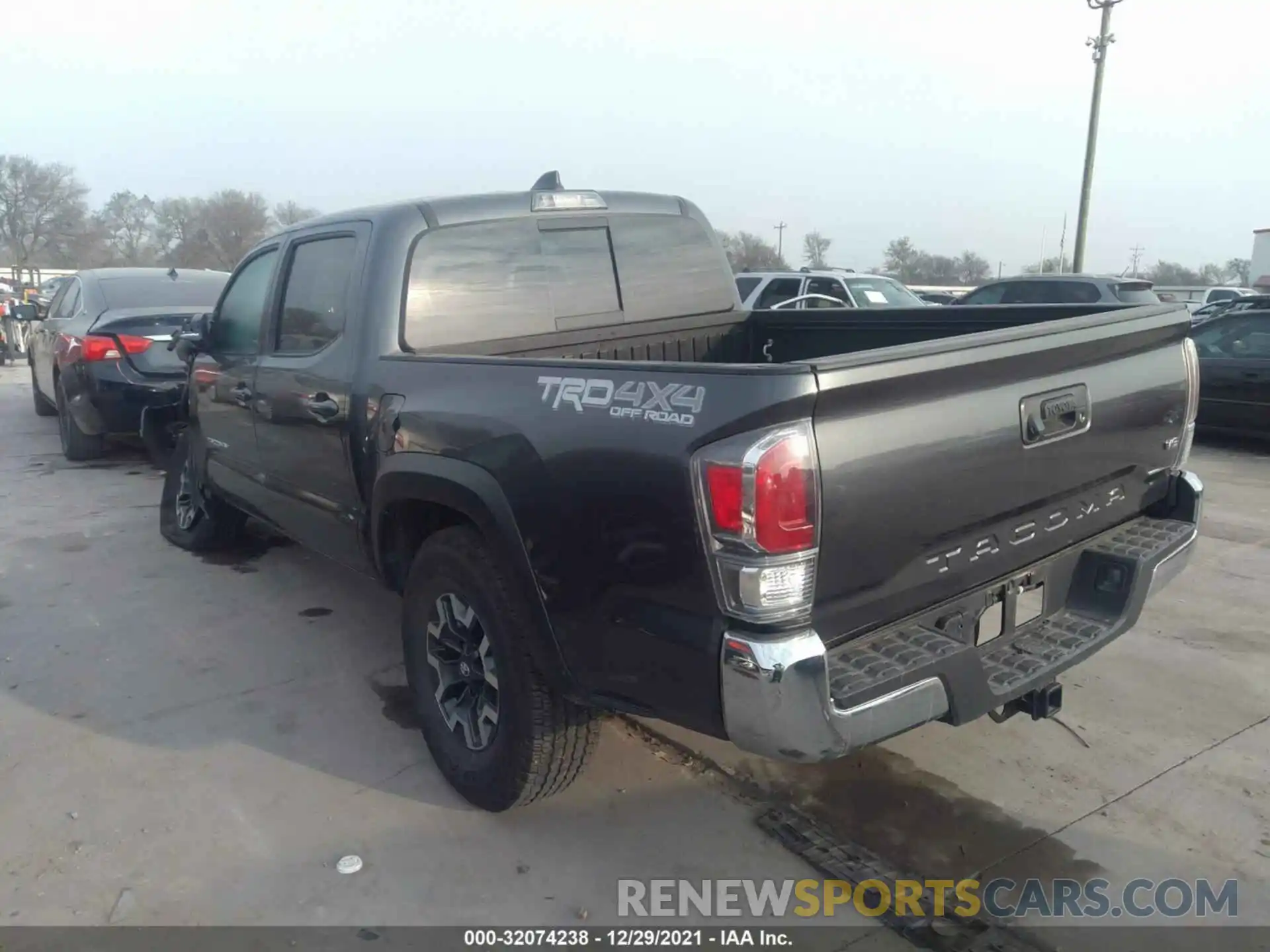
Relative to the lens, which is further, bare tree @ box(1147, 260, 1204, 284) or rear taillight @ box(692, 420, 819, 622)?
bare tree @ box(1147, 260, 1204, 284)

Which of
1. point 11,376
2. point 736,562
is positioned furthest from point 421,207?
point 11,376

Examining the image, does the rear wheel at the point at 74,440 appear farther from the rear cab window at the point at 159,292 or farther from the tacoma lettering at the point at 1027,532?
the tacoma lettering at the point at 1027,532

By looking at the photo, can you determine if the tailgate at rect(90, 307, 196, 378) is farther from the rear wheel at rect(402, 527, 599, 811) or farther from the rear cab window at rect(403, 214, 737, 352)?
the rear wheel at rect(402, 527, 599, 811)

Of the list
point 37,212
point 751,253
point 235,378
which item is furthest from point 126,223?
point 235,378

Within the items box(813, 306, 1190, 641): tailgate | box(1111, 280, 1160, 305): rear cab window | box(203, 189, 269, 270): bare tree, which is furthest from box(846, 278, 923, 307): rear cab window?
box(203, 189, 269, 270): bare tree

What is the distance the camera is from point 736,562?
2219mm

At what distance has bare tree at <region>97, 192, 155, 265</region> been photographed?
168 ft

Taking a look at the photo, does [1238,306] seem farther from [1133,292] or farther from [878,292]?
[878,292]

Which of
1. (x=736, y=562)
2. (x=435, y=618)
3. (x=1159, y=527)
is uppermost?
(x=736, y=562)

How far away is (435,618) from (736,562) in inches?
57.0

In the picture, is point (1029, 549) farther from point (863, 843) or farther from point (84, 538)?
point (84, 538)

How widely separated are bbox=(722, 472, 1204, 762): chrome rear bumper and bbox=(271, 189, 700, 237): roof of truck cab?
7.29 feet

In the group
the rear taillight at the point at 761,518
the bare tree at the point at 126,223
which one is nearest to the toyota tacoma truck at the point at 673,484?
the rear taillight at the point at 761,518

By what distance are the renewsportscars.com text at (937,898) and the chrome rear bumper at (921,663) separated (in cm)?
59
